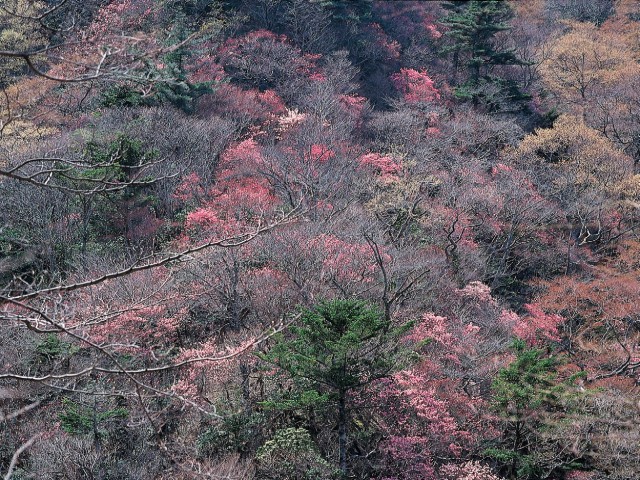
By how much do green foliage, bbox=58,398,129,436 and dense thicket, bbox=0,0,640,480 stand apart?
0.23 ft

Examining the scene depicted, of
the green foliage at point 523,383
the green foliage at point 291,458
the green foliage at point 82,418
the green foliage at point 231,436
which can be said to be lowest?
the green foliage at point 231,436

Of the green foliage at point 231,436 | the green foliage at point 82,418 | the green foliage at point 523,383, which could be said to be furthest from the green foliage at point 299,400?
the green foliage at point 523,383

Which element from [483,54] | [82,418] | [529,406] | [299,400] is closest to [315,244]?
[299,400]

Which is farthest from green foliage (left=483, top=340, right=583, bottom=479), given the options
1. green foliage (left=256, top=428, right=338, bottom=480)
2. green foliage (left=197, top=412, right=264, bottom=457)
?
green foliage (left=197, top=412, right=264, bottom=457)

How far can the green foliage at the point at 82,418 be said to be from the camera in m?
10.7

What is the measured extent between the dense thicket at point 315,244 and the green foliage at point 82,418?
7 cm

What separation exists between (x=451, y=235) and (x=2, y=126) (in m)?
17.6

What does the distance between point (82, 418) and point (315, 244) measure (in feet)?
22.0

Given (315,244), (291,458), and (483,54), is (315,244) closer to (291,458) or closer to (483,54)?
(291,458)

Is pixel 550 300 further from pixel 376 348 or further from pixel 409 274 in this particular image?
pixel 376 348

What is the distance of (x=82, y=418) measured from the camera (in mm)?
10766

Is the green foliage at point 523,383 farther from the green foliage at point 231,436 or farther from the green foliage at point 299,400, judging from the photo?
the green foliage at point 231,436

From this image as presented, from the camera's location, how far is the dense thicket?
7.94 meters

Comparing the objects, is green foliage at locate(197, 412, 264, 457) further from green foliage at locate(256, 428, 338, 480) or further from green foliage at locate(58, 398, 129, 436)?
green foliage at locate(58, 398, 129, 436)
